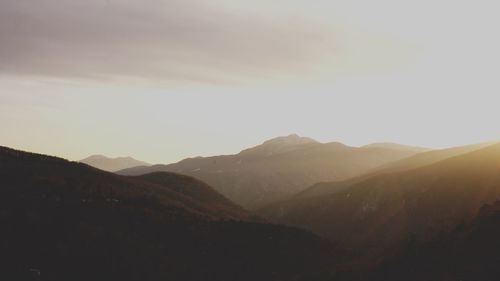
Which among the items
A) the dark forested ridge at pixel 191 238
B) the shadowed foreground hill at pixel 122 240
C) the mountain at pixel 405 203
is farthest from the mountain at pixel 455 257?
the mountain at pixel 405 203

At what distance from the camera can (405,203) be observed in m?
146

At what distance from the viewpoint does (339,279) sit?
66.8 meters

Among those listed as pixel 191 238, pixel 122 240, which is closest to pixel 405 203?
pixel 191 238

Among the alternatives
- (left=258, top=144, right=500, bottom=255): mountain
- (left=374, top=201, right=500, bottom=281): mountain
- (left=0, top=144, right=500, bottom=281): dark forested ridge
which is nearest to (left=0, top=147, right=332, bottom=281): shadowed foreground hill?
(left=0, top=144, right=500, bottom=281): dark forested ridge

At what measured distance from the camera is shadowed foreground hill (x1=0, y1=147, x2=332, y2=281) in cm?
6775

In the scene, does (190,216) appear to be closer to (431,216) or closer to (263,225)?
(263,225)

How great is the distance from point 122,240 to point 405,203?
96.0 metres

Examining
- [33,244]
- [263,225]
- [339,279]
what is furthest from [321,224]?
[33,244]

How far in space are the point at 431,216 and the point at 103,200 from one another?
8707 cm

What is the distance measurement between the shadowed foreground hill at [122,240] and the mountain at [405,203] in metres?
36.1

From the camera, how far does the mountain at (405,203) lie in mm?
128500

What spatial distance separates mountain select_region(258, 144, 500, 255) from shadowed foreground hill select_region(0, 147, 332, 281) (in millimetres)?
36133

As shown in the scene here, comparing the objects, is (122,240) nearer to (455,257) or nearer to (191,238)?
(191,238)

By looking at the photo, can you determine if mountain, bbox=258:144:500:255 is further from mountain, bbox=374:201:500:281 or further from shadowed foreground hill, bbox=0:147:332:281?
mountain, bbox=374:201:500:281
